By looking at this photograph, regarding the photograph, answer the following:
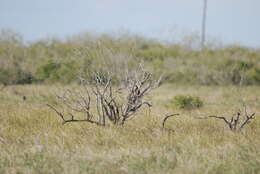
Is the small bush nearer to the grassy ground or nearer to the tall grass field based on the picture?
the tall grass field

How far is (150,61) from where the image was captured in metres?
23.8

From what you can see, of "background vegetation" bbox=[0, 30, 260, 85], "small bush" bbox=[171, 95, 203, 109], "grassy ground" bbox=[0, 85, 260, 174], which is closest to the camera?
"grassy ground" bbox=[0, 85, 260, 174]

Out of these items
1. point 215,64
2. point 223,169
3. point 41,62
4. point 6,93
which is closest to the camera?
point 223,169

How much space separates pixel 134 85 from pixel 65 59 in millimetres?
14287

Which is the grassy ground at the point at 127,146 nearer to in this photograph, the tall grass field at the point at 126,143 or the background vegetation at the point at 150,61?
the tall grass field at the point at 126,143

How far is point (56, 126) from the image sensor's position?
24.7ft

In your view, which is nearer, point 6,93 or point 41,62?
point 6,93

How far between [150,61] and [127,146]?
692 inches

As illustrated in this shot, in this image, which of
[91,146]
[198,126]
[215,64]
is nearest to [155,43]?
[215,64]

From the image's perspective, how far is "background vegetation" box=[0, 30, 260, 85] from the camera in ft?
66.4

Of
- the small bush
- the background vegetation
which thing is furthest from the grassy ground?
the background vegetation

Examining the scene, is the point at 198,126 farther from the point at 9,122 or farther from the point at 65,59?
the point at 65,59

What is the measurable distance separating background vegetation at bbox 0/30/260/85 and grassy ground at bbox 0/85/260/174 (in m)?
11.0

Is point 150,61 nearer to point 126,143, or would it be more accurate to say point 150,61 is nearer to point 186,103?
point 186,103
